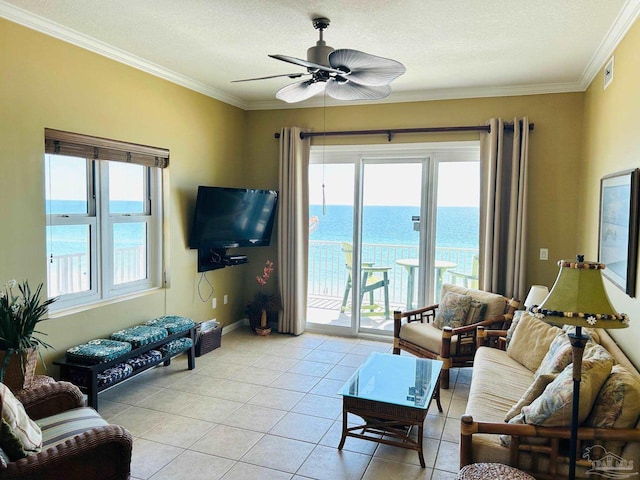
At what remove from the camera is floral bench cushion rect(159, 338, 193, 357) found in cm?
406

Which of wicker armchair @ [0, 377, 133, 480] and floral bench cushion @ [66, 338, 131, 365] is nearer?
wicker armchair @ [0, 377, 133, 480]

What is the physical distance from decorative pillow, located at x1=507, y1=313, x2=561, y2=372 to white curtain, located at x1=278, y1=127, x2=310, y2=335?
8.62 feet

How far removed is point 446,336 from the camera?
3980 mm

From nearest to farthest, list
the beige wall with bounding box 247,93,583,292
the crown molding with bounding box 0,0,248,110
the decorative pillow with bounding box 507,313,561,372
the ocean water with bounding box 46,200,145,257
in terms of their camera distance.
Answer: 1. the crown molding with bounding box 0,0,248,110
2. the decorative pillow with bounding box 507,313,561,372
3. the ocean water with bounding box 46,200,145,257
4. the beige wall with bounding box 247,93,583,292

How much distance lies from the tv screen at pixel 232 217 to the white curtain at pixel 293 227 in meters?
0.19

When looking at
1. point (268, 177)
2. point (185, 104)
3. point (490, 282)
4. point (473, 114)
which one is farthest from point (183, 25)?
point (490, 282)

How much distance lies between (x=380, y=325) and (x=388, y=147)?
2.10 m

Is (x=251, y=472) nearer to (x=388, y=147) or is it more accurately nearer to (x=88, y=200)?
(x=88, y=200)

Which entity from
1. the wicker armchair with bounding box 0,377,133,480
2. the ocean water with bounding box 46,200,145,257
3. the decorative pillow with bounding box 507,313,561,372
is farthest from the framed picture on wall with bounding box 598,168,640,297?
the ocean water with bounding box 46,200,145,257

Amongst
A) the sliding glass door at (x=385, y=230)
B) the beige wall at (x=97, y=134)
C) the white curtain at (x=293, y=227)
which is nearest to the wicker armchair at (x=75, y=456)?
the beige wall at (x=97, y=134)

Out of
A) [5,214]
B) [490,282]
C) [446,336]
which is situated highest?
[5,214]

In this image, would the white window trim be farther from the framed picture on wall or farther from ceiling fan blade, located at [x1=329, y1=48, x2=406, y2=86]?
the framed picture on wall

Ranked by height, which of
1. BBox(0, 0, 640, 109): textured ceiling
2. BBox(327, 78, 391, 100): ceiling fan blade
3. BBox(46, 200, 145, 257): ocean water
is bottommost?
BBox(46, 200, 145, 257): ocean water

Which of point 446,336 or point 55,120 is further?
point 446,336
